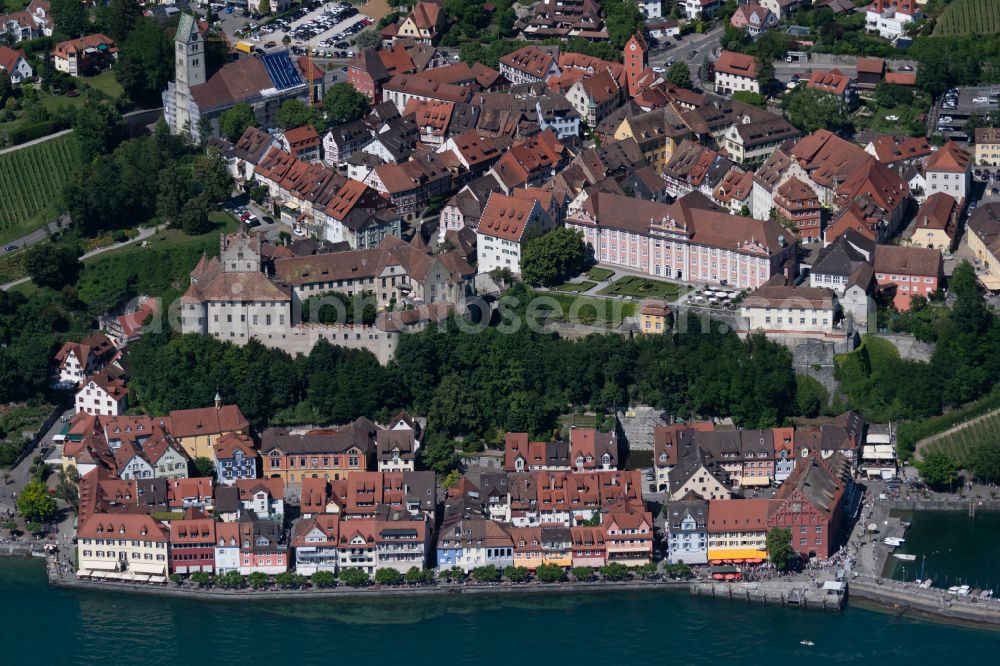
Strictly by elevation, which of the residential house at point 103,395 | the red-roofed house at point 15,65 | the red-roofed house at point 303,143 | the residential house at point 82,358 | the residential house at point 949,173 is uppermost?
the red-roofed house at point 15,65

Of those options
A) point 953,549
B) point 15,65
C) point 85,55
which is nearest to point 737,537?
point 953,549

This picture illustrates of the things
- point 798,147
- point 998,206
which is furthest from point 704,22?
point 998,206

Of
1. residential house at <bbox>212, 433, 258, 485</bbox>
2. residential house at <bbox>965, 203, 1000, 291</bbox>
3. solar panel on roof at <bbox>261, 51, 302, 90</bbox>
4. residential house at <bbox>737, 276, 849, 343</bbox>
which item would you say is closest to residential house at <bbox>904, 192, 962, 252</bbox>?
residential house at <bbox>965, 203, 1000, 291</bbox>

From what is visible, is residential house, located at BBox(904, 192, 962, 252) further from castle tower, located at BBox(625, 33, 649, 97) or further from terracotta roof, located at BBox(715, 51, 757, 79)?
castle tower, located at BBox(625, 33, 649, 97)

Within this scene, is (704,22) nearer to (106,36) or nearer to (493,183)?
(493,183)

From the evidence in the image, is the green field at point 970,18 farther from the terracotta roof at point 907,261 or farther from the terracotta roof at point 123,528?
the terracotta roof at point 123,528

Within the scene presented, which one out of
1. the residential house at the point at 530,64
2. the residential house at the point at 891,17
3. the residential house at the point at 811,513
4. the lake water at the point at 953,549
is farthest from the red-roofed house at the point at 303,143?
the lake water at the point at 953,549
